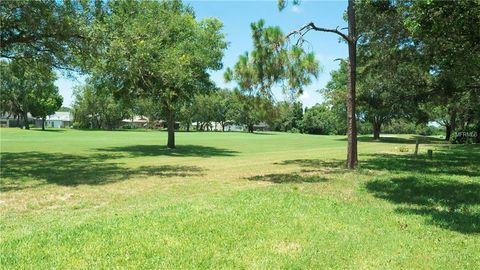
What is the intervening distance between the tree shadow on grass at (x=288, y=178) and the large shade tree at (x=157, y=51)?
6.69 meters

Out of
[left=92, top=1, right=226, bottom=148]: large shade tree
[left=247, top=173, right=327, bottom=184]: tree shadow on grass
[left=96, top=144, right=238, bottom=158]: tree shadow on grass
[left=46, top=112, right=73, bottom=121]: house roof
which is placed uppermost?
[left=92, top=1, right=226, bottom=148]: large shade tree

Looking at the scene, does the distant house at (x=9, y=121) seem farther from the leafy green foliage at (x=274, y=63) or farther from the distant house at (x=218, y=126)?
the leafy green foliage at (x=274, y=63)

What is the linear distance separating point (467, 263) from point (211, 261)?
328cm

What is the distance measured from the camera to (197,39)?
99.0 feet

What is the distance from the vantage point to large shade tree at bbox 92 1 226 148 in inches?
676

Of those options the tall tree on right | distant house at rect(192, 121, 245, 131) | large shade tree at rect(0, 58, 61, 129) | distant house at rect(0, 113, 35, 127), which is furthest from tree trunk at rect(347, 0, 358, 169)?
distant house at rect(0, 113, 35, 127)

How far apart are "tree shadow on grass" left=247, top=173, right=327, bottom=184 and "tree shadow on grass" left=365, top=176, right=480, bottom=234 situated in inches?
66.6

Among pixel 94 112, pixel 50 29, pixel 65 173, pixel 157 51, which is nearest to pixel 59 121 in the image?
pixel 94 112

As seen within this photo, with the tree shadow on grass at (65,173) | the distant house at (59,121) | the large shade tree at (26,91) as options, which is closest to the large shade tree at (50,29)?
the large shade tree at (26,91)

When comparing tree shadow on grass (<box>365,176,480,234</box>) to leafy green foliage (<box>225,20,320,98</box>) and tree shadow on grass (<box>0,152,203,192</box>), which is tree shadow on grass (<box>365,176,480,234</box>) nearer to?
leafy green foliage (<box>225,20,320,98</box>)

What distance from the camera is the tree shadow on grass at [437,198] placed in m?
8.05

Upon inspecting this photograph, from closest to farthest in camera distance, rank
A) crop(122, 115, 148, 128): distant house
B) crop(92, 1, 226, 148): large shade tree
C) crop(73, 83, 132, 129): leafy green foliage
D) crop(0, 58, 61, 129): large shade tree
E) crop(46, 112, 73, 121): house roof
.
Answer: crop(92, 1, 226, 148): large shade tree → crop(0, 58, 61, 129): large shade tree → crop(73, 83, 132, 129): leafy green foliage → crop(46, 112, 73, 121): house roof → crop(122, 115, 148, 128): distant house

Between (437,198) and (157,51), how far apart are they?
13.2 meters

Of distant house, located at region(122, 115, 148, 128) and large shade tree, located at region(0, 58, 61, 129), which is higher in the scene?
large shade tree, located at region(0, 58, 61, 129)
